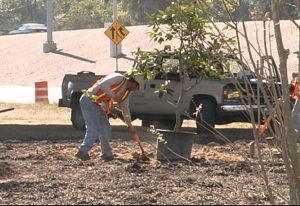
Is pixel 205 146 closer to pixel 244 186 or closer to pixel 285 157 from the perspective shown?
pixel 244 186

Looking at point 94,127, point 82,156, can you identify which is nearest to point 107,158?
point 82,156

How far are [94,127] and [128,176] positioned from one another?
237 cm

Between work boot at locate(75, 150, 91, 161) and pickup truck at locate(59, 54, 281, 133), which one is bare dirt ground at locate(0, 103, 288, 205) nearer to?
work boot at locate(75, 150, 91, 161)

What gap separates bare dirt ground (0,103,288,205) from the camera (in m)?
7.66

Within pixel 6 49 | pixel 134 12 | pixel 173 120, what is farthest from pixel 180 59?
pixel 134 12

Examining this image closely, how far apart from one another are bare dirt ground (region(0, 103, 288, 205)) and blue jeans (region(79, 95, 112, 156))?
0.25 metres

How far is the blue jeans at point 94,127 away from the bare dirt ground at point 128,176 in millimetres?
247

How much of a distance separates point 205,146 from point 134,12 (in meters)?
70.4

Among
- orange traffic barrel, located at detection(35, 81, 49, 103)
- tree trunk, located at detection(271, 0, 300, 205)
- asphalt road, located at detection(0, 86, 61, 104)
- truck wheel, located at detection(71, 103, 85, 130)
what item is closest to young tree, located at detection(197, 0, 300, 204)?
tree trunk, located at detection(271, 0, 300, 205)

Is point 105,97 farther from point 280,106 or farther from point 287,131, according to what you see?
point 287,131

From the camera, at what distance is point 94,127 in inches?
463

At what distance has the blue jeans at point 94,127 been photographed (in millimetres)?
11641

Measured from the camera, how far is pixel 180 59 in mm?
11875

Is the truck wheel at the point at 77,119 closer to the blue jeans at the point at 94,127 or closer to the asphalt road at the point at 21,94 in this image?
the blue jeans at the point at 94,127
